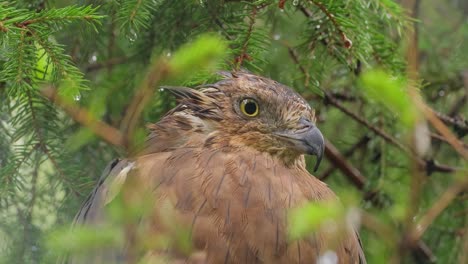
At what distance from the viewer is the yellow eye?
133 inches

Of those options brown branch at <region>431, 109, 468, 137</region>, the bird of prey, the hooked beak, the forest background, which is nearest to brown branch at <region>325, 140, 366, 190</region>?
the forest background

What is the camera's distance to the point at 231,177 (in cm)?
313

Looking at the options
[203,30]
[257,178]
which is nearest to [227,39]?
[203,30]

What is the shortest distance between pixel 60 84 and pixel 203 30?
2.61 ft

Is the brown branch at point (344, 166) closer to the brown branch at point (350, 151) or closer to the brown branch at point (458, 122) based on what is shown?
the brown branch at point (350, 151)

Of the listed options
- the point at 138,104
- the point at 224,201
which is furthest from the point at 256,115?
the point at 138,104

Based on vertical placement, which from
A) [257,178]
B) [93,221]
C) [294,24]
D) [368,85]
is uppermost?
[294,24]

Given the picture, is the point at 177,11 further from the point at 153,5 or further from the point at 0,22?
the point at 0,22

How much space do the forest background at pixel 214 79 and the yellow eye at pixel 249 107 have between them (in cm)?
16

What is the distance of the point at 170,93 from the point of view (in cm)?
373

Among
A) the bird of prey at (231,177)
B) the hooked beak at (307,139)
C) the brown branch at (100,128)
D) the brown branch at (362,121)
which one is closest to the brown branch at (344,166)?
the brown branch at (362,121)

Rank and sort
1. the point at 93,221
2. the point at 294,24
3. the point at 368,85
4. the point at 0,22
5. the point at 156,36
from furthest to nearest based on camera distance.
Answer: the point at 294,24 → the point at 156,36 → the point at 93,221 → the point at 0,22 → the point at 368,85

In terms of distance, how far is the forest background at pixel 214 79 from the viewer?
281cm

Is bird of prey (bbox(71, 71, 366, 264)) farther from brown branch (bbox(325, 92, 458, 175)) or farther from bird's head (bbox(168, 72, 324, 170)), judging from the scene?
brown branch (bbox(325, 92, 458, 175))
